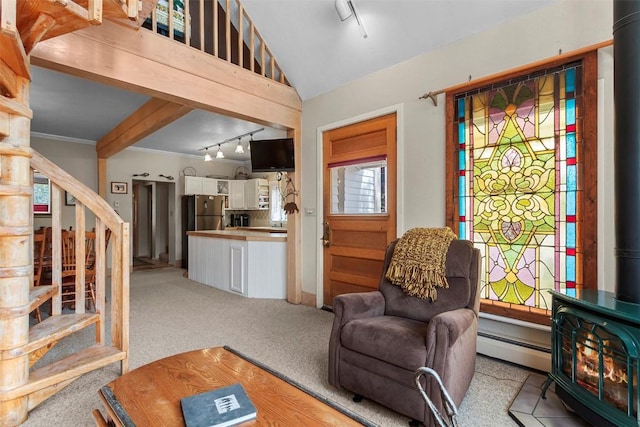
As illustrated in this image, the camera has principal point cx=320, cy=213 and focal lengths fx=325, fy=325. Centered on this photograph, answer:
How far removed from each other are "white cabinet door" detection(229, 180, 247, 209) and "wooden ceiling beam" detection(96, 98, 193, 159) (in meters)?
2.73

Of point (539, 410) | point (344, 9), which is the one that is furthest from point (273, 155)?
point (539, 410)

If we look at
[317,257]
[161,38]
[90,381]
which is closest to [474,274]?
[317,257]

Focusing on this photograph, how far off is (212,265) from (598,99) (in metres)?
4.88

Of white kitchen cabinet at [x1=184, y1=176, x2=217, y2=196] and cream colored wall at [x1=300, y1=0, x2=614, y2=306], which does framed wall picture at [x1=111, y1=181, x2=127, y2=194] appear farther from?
cream colored wall at [x1=300, y1=0, x2=614, y2=306]

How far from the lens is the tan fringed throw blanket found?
84.3 inches

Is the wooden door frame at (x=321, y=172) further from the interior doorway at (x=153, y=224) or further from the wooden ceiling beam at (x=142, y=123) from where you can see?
the interior doorway at (x=153, y=224)

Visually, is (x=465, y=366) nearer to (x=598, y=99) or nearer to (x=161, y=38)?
(x=598, y=99)

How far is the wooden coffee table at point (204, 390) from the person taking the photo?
1.12 metres

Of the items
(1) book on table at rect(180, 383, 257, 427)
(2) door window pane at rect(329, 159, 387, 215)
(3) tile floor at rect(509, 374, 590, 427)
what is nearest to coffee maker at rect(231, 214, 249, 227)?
(2) door window pane at rect(329, 159, 387, 215)

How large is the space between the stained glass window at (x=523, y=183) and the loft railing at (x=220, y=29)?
2252 millimetres

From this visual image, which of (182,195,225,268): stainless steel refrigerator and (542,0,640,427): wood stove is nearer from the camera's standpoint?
(542,0,640,427): wood stove

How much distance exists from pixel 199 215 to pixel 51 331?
17.0 feet

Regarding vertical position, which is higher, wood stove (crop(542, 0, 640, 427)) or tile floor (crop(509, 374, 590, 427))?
wood stove (crop(542, 0, 640, 427))

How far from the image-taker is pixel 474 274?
2074 mm
